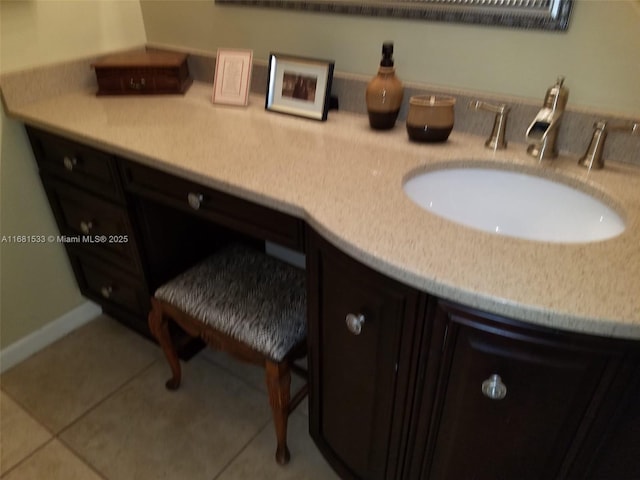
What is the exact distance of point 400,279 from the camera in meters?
0.79

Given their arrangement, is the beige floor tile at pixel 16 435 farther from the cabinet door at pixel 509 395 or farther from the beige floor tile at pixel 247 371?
the cabinet door at pixel 509 395

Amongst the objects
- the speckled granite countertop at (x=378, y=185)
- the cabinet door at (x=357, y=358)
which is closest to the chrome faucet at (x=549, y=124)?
the speckled granite countertop at (x=378, y=185)

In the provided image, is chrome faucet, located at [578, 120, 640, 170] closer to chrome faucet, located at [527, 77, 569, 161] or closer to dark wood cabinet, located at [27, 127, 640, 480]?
chrome faucet, located at [527, 77, 569, 161]

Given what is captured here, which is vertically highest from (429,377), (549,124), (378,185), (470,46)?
(470,46)

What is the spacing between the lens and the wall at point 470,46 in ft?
3.33

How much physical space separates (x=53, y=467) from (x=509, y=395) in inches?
51.3

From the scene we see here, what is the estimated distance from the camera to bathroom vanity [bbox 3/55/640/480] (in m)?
0.73

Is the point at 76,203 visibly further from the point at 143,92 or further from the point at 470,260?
the point at 470,260

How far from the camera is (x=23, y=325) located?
1729 millimetres

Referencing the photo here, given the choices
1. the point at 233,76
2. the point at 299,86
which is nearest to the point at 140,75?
the point at 233,76

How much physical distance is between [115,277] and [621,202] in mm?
1477

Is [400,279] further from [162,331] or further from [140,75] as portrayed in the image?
[140,75]

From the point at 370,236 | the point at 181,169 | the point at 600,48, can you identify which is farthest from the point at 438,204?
the point at 181,169

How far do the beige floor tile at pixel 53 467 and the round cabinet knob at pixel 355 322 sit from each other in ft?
3.10
